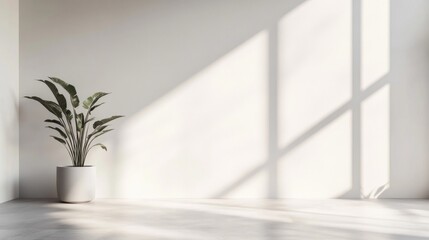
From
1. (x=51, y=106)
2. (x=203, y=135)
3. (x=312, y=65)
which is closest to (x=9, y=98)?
(x=51, y=106)

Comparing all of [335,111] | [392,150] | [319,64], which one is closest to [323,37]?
[319,64]

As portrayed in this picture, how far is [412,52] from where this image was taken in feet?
16.1

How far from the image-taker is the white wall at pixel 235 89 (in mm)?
4891

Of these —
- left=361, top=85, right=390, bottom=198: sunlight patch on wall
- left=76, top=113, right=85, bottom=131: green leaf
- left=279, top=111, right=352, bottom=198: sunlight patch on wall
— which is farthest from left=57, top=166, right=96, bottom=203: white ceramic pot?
left=361, top=85, right=390, bottom=198: sunlight patch on wall

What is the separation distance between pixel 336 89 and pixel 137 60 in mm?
1833

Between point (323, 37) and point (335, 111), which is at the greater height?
point (323, 37)

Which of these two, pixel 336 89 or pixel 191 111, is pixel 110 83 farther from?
pixel 336 89

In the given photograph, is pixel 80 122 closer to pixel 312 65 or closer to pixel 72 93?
pixel 72 93

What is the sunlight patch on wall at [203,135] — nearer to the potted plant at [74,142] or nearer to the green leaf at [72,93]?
the potted plant at [74,142]

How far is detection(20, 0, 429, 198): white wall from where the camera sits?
4.89 metres

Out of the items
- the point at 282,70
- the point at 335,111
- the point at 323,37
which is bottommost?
the point at 335,111

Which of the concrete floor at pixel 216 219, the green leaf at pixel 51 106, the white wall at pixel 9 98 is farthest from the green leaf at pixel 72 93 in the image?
the concrete floor at pixel 216 219

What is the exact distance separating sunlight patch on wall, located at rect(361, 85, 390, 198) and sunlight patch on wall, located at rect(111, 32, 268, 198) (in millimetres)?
901

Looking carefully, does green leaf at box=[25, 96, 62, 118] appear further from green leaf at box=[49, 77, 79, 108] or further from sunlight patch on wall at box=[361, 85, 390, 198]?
sunlight patch on wall at box=[361, 85, 390, 198]
